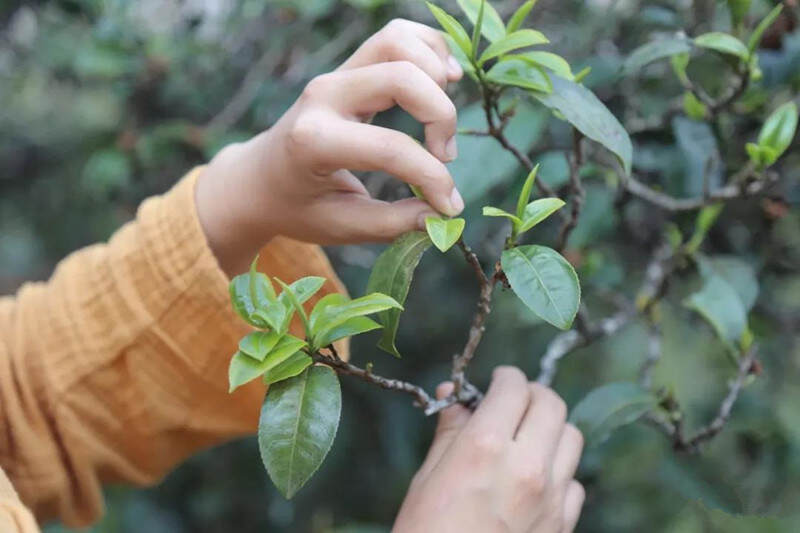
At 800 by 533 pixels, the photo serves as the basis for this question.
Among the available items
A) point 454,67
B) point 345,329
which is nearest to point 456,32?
point 454,67

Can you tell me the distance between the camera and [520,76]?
64 centimetres

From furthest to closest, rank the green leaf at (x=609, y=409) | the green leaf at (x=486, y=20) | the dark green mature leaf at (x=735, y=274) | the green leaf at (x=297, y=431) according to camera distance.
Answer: the dark green mature leaf at (x=735, y=274)
the green leaf at (x=609, y=409)
the green leaf at (x=486, y=20)
the green leaf at (x=297, y=431)

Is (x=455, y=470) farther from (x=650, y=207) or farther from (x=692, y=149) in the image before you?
(x=650, y=207)

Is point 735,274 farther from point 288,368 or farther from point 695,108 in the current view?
point 288,368


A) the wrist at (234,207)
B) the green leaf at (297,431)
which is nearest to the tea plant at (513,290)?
the green leaf at (297,431)

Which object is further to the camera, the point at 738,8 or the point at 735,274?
the point at 735,274

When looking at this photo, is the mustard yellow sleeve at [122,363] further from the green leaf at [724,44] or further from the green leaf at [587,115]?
the green leaf at [724,44]

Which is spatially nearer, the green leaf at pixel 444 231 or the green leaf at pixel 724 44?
the green leaf at pixel 444 231

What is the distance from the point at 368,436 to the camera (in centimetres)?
166

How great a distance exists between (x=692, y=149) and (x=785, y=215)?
7.7 inches

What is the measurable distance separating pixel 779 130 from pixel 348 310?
0.44m

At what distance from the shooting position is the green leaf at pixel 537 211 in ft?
1.97

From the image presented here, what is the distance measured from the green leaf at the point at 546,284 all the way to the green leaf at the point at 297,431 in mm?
138

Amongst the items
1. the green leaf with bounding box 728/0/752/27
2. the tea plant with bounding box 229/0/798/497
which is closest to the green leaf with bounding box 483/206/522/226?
the tea plant with bounding box 229/0/798/497
